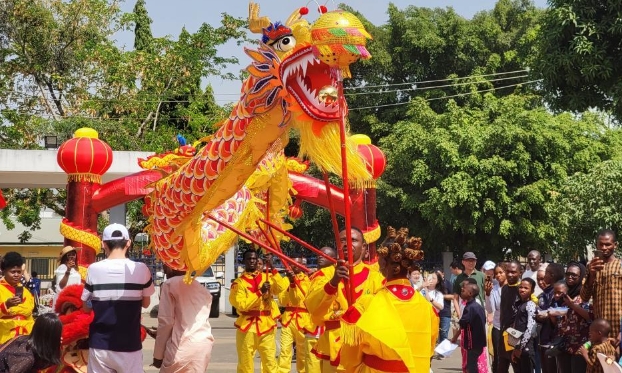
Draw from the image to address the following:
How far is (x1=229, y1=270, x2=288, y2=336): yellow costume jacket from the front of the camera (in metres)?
10.9

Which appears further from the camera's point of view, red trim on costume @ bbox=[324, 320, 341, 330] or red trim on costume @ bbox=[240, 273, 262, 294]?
red trim on costume @ bbox=[240, 273, 262, 294]

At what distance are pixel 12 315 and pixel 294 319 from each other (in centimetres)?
362

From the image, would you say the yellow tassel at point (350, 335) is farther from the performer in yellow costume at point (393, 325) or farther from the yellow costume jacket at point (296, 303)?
the yellow costume jacket at point (296, 303)

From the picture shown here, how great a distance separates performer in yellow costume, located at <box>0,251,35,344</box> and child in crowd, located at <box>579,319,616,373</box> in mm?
4998

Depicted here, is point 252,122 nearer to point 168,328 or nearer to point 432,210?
point 168,328

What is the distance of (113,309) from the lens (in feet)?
23.2

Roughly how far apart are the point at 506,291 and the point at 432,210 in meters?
16.2

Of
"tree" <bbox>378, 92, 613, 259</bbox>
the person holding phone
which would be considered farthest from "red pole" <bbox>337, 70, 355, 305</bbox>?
"tree" <bbox>378, 92, 613, 259</bbox>

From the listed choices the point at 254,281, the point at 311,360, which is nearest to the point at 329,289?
the point at 311,360

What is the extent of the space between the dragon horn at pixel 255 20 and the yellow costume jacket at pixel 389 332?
2.69m

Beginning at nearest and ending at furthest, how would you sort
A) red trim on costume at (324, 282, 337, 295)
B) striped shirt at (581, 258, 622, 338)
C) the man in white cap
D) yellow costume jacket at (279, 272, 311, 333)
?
red trim on costume at (324, 282, 337, 295) < striped shirt at (581, 258, 622, 338) < yellow costume jacket at (279, 272, 311, 333) < the man in white cap

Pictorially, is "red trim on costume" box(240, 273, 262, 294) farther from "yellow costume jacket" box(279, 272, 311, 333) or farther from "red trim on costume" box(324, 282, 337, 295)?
"red trim on costume" box(324, 282, 337, 295)

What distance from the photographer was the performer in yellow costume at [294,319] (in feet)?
37.4

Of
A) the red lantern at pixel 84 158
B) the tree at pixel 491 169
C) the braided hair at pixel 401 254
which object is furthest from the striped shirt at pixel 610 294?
the tree at pixel 491 169
